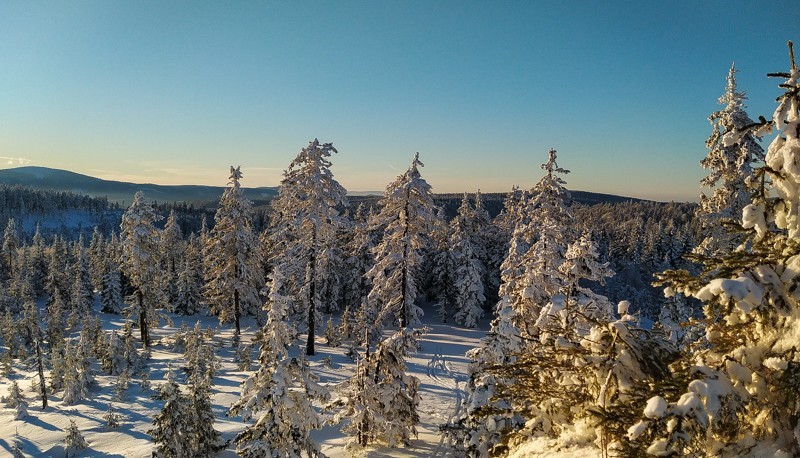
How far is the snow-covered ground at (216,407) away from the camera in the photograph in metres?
18.2

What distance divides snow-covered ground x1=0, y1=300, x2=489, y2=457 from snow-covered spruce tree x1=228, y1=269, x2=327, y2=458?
4376mm

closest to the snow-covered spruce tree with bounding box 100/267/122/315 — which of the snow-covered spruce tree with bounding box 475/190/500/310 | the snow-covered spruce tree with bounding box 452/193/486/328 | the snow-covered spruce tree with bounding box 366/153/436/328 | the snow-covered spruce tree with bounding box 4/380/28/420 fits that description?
the snow-covered spruce tree with bounding box 4/380/28/420

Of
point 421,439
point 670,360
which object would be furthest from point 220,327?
point 670,360

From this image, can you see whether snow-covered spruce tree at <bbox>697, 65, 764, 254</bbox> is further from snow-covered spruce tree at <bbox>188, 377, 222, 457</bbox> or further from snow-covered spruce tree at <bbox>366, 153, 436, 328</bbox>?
snow-covered spruce tree at <bbox>188, 377, 222, 457</bbox>

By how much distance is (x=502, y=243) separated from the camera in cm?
4647

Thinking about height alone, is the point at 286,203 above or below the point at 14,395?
above

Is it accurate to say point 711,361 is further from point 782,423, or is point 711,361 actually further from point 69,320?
point 69,320

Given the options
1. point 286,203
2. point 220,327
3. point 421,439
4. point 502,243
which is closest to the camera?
point 421,439

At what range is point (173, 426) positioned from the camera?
48.8 ft

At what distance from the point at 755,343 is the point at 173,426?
16680 millimetres

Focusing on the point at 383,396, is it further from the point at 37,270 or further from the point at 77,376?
the point at 37,270

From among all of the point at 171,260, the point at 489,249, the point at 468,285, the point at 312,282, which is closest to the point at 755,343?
Result: the point at 312,282

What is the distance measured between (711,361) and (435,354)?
2707cm

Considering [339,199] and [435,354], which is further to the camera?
[435,354]
